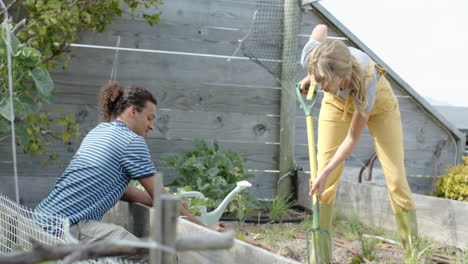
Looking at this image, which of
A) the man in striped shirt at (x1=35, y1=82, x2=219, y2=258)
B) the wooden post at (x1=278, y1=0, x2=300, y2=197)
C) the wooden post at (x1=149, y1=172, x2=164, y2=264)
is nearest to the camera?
the wooden post at (x1=149, y1=172, x2=164, y2=264)

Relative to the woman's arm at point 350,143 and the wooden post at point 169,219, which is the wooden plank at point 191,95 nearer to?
the woman's arm at point 350,143

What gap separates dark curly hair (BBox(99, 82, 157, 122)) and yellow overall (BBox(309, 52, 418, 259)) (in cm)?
90

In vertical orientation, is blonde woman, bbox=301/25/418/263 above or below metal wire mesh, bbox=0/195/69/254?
above

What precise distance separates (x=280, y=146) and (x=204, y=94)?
2.42 ft

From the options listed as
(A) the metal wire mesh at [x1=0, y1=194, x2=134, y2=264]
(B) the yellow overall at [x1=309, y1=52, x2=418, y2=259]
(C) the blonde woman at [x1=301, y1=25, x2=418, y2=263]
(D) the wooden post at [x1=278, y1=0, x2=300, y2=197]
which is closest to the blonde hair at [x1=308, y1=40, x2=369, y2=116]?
(C) the blonde woman at [x1=301, y1=25, x2=418, y2=263]

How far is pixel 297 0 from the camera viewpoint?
4449mm

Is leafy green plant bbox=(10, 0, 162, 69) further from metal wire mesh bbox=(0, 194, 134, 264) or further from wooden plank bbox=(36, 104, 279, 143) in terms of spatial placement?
metal wire mesh bbox=(0, 194, 134, 264)

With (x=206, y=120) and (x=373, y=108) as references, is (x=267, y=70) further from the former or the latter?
(x=373, y=108)

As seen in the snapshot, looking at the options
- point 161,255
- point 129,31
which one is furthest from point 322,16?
point 161,255

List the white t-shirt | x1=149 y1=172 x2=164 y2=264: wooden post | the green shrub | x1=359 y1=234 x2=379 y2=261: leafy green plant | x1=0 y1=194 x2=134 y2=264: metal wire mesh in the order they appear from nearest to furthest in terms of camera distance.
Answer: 1. x1=149 y1=172 x2=164 y2=264: wooden post
2. x1=0 y1=194 x2=134 y2=264: metal wire mesh
3. the white t-shirt
4. x1=359 y1=234 x2=379 y2=261: leafy green plant
5. the green shrub

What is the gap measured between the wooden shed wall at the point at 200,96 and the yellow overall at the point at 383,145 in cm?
162

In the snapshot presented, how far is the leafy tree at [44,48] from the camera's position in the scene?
281 cm

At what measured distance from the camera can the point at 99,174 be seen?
2.39 m

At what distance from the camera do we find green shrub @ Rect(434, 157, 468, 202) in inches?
149
